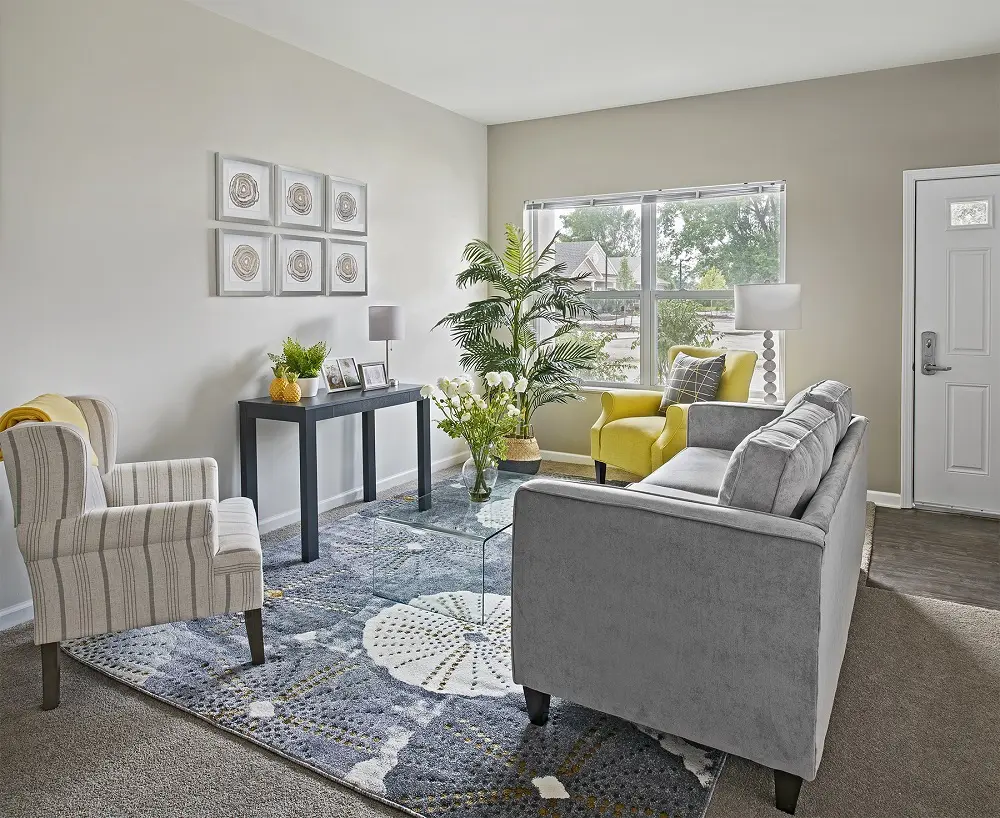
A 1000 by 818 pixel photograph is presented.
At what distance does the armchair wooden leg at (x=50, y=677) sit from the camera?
7.46ft

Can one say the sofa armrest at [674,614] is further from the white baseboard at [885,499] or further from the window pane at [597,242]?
the window pane at [597,242]

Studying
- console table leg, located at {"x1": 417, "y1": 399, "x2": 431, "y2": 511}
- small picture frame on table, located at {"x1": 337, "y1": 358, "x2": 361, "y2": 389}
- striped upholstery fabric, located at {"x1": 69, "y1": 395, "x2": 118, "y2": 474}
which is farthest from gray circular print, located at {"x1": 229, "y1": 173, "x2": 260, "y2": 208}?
console table leg, located at {"x1": 417, "y1": 399, "x2": 431, "y2": 511}

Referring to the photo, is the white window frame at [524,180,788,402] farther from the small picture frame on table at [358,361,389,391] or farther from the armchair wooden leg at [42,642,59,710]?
the armchair wooden leg at [42,642,59,710]

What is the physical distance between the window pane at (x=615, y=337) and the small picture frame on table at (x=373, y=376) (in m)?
1.91

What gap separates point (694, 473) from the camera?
10.8ft

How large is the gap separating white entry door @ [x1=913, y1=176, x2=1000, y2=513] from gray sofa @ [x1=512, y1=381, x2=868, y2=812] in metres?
2.68

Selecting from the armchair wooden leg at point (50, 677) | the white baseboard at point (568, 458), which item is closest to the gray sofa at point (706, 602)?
the armchair wooden leg at point (50, 677)

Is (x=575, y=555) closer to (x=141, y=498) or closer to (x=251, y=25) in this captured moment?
(x=141, y=498)

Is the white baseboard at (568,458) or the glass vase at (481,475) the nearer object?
the glass vase at (481,475)

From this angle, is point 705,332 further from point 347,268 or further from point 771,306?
point 347,268

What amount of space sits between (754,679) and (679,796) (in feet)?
1.26

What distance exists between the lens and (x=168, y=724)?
7.15 ft

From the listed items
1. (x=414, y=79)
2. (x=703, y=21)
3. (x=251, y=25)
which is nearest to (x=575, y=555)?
(x=703, y=21)

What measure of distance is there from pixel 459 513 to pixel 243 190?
6.92ft
